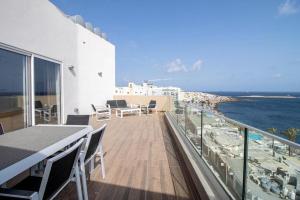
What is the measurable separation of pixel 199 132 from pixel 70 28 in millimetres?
4540

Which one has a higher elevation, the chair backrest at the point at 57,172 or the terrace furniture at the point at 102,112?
the chair backrest at the point at 57,172

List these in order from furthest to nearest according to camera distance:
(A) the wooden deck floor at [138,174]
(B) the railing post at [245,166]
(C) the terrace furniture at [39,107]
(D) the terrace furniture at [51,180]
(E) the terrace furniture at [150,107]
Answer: (E) the terrace furniture at [150,107] < (C) the terrace furniture at [39,107] < (A) the wooden deck floor at [138,174] < (B) the railing post at [245,166] < (D) the terrace furniture at [51,180]

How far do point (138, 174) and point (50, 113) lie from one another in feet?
9.11

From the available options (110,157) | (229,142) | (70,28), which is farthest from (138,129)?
(229,142)

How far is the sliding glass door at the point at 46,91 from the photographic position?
178 inches

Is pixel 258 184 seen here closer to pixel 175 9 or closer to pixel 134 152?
pixel 134 152

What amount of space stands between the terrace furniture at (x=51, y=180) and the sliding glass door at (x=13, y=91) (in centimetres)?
199

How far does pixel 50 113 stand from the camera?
16.9 feet

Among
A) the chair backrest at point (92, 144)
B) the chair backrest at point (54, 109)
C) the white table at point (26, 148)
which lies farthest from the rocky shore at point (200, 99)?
the white table at point (26, 148)

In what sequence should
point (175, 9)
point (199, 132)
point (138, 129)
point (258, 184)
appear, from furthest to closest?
point (175, 9), point (138, 129), point (199, 132), point (258, 184)

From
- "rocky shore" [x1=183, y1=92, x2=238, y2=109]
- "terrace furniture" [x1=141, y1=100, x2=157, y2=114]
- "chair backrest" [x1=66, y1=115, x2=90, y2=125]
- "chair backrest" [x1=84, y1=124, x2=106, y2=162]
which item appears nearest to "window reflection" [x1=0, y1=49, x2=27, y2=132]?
"chair backrest" [x1=66, y1=115, x2=90, y2=125]

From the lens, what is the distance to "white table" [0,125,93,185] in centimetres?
153

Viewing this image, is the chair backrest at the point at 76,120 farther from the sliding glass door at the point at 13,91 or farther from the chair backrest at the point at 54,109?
the chair backrest at the point at 54,109

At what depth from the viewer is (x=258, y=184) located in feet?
5.40
